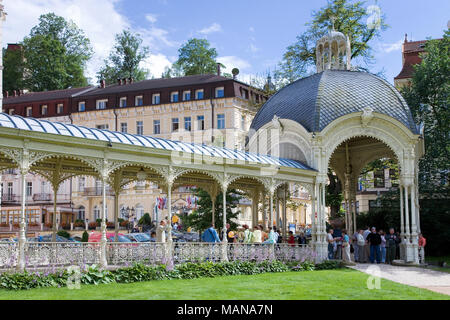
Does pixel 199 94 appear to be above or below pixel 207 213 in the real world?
above

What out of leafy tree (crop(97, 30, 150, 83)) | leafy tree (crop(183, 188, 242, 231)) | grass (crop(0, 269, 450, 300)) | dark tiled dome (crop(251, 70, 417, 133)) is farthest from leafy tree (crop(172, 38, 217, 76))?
grass (crop(0, 269, 450, 300))

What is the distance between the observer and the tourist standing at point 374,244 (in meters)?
24.8

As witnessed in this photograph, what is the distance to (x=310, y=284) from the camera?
52.8 feet

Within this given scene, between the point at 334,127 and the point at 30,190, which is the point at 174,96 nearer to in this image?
the point at 30,190

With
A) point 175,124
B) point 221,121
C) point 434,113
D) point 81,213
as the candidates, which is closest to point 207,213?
point 434,113

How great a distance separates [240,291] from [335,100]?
12.7 m

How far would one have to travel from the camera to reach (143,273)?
54.5 feet

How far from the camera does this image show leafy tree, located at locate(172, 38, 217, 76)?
72.2 metres

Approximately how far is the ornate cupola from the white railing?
10.4 metres

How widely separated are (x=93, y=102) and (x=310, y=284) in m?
51.7

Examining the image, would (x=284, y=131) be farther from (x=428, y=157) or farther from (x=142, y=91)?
(x=142, y=91)

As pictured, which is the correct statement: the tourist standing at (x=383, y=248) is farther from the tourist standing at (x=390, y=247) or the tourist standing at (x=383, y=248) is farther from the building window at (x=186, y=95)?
the building window at (x=186, y=95)

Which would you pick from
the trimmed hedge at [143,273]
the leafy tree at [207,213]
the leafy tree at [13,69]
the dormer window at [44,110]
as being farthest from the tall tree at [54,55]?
the trimmed hedge at [143,273]

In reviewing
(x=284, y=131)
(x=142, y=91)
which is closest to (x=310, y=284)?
(x=284, y=131)
